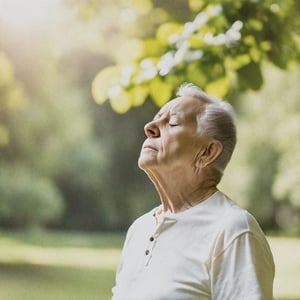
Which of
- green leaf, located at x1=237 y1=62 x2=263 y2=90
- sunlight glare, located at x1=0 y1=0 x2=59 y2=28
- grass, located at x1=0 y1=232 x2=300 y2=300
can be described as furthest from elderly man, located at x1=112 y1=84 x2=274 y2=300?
grass, located at x1=0 y1=232 x2=300 y2=300

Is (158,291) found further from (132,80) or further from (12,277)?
(12,277)

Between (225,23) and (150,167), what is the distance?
0.77 m

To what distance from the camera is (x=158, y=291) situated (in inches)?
44.0

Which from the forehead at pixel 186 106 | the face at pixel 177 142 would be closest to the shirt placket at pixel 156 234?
the face at pixel 177 142

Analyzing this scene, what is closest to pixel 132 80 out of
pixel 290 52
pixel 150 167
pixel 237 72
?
pixel 237 72

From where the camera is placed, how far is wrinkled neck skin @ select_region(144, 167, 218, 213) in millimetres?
1220

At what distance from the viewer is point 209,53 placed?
1.80 meters

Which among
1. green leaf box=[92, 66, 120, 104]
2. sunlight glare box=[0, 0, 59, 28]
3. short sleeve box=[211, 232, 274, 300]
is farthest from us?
sunlight glare box=[0, 0, 59, 28]

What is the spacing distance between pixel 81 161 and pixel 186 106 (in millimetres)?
2696

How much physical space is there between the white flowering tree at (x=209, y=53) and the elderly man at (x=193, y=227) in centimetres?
53

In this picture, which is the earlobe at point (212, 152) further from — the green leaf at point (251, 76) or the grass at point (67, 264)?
the grass at point (67, 264)

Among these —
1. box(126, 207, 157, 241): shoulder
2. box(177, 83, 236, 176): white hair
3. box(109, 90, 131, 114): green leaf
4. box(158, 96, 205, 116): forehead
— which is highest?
box(109, 90, 131, 114): green leaf

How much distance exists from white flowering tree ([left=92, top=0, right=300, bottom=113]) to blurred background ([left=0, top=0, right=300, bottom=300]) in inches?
53.2

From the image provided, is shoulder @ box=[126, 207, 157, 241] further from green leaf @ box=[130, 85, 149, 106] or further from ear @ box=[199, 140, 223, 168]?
green leaf @ box=[130, 85, 149, 106]
